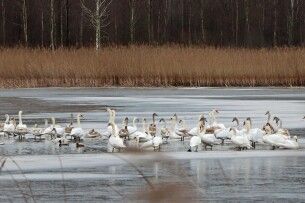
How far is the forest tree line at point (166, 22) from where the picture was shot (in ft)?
178

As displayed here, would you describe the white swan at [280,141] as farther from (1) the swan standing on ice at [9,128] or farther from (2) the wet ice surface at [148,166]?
(1) the swan standing on ice at [9,128]

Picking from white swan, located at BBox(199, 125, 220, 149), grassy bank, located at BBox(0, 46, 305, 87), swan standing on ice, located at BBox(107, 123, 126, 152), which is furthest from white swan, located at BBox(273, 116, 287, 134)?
grassy bank, located at BBox(0, 46, 305, 87)

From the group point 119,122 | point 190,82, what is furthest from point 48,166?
point 190,82

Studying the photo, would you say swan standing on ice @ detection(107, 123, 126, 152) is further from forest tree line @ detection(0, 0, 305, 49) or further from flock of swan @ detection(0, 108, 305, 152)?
forest tree line @ detection(0, 0, 305, 49)

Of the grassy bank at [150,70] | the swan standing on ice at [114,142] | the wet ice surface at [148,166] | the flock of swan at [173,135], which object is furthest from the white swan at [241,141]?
the grassy bank at [150,70]

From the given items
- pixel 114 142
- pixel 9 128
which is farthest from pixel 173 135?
pixel 9 128

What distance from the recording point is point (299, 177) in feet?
29.5

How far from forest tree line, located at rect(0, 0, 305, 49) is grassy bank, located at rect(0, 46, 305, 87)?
25.6 metres

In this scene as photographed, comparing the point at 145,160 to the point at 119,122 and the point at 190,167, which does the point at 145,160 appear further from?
the point at 119,122

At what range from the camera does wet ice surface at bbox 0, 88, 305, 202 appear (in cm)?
760

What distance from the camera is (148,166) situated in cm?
446

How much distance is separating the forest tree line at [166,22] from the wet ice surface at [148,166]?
3426 centimetres

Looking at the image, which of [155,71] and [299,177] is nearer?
[299,177]

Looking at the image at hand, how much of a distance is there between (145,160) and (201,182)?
532 centimetres
